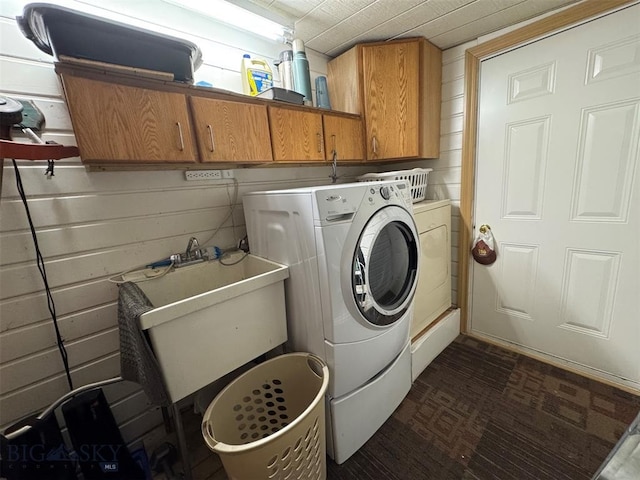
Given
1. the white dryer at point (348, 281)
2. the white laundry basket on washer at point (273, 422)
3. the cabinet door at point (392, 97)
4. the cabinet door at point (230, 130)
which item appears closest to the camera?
the white laundry basket on washer at point (273, 422)

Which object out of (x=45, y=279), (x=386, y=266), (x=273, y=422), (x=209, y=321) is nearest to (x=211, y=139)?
(x=209, y=321)

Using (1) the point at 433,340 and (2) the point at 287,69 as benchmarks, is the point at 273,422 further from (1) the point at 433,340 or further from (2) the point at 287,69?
(2) the point at 287,69

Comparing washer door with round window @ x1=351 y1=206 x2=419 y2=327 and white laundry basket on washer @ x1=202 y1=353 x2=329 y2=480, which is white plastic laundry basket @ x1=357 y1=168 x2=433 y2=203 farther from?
white laundry basket on washer @ x1=202 y1=353 x2=329 y2=480

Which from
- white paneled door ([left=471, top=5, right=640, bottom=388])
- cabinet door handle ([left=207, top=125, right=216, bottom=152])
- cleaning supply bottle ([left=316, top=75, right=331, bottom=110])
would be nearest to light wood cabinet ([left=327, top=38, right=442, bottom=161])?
cleaning supply bottle ([left=316, top=75, right=331, bottom=110])

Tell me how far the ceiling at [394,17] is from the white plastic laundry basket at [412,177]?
0.88 m

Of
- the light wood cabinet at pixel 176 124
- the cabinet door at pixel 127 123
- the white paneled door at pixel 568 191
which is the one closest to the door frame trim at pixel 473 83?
the white paneled door at pixel 568 191

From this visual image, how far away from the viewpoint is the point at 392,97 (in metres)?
1.81

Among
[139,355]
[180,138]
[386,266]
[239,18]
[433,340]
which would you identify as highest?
[239,18]

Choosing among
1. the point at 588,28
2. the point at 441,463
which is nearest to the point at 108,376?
the point at 441,463

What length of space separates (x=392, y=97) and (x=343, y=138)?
46cm

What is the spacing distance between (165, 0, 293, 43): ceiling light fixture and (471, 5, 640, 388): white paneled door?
141 centimetres

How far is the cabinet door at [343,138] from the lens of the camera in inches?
66.4

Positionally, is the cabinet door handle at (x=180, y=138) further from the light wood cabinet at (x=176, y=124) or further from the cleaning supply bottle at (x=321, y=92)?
the cleaning supply bottle at (x=321, y=92)

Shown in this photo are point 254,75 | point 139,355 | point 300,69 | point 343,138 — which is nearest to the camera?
point 139,355
